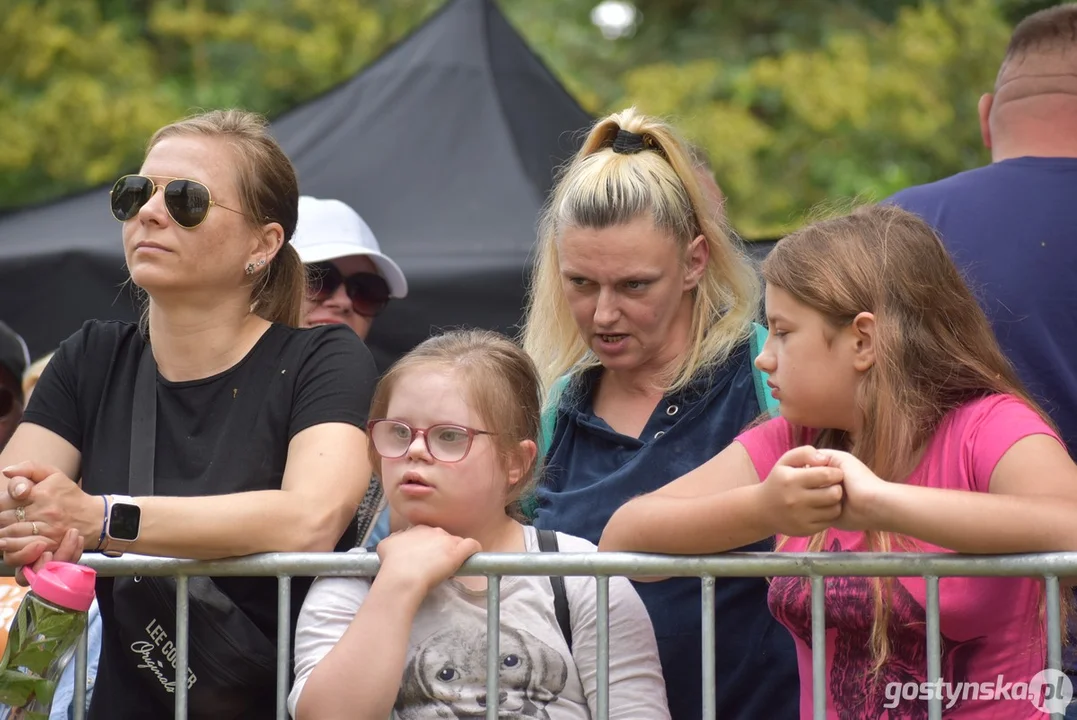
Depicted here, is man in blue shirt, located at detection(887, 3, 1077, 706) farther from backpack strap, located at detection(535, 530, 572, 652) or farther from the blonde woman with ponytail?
backpack strap, located at detection(535, 530, 572, 652)

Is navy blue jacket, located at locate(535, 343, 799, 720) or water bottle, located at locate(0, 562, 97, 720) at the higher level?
navy blue jacket, located at locate(535, 343, 799, 720)

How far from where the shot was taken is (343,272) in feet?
14.9

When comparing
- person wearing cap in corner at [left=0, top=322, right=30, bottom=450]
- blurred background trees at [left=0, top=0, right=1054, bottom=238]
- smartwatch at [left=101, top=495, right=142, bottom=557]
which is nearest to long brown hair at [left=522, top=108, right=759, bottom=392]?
smartwatch at [left=101, top=495, right=142, bottom=557]

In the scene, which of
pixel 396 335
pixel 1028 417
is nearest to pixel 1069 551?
pixel 1028 417

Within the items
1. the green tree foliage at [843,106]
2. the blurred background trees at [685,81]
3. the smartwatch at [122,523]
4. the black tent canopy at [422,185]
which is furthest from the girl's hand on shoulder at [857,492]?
the green tree foliage at [843,106]

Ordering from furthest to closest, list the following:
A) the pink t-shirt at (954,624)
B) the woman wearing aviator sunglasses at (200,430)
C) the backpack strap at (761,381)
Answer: the backpack strap at (761,381) < the woman wearing aviator sunglasses at (200,430) < the pink t-shirt at (954,624)

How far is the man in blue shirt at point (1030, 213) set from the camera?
3291 mm

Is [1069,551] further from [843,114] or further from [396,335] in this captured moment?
[843,114]

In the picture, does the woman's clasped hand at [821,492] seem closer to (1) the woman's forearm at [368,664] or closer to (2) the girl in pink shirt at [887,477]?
(2) the girl in pink shirt at [887,477]

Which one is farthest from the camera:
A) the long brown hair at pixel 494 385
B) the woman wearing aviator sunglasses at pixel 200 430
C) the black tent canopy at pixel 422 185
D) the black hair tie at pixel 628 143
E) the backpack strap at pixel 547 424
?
the black tent canopy at pixel 422 185

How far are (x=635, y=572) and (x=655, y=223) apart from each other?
105 centimetres

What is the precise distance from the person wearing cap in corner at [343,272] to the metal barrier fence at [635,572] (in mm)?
1828

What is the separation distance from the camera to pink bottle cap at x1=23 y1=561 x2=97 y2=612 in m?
2.50

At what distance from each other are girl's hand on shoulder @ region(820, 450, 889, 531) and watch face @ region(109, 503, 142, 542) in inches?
49.3
